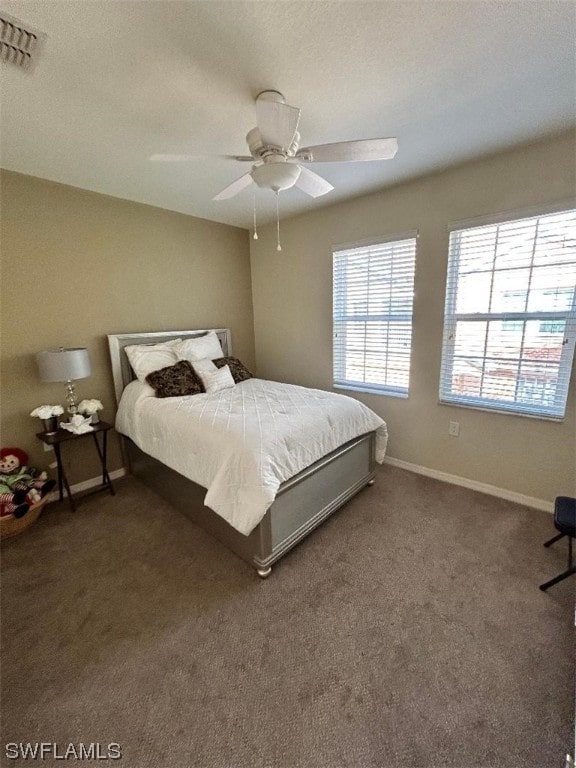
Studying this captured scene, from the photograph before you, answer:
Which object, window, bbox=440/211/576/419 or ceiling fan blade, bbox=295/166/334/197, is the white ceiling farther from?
window, bbox=440/211/576/419

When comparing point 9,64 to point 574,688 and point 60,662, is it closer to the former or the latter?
point 60,662

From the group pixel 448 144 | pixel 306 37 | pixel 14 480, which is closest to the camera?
pixel 306 37

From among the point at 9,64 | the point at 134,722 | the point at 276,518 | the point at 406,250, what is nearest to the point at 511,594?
the point at 276,518

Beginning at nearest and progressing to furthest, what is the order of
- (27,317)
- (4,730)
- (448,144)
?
1. (4,730)
2. (448,144)
3. (27,317)

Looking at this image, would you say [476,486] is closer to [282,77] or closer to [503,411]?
[503,411]

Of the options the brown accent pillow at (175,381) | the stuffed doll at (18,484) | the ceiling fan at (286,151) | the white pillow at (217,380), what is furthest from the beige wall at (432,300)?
the stuffed doll at (18,484)

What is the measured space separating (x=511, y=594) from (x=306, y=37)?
Result: 276 centimetres

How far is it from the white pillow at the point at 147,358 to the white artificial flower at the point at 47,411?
637 mm

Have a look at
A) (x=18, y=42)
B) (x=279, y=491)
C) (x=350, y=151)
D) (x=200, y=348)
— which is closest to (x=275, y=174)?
(x=350, y=151)

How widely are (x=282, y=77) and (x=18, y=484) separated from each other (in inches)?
118

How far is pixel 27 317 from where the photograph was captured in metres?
2.27

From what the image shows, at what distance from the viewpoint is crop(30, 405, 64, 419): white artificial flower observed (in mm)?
2213

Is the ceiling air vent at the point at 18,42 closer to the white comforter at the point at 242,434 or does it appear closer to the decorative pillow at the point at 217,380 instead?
the white comforter at the point at 242,434

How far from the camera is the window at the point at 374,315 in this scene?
8.80 feet
